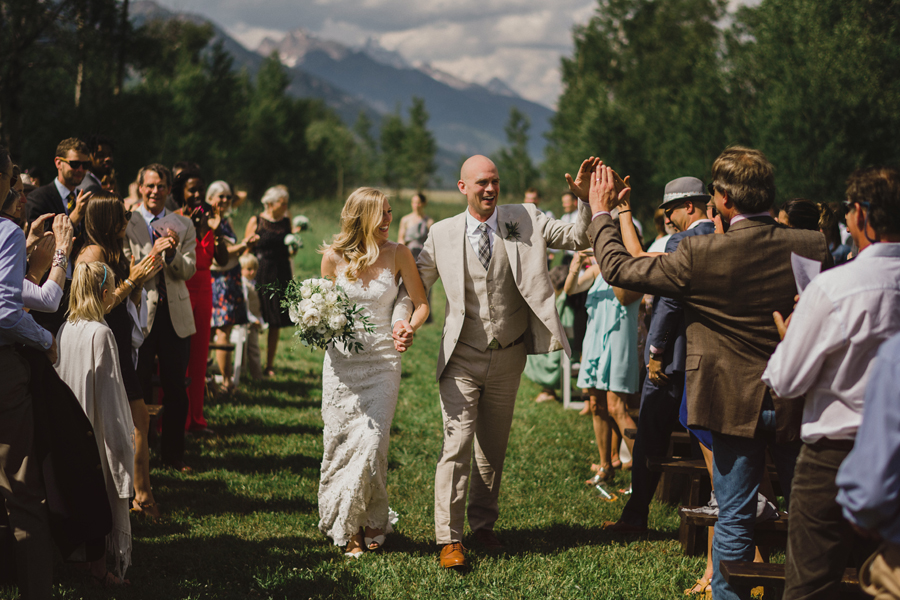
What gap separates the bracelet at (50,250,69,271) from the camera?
4215 mm

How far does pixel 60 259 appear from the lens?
14.2ft

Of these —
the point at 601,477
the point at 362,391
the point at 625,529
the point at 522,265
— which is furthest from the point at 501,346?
the point at 601,477

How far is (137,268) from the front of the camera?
5121 mm

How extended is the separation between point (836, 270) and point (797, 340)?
12.6 inches

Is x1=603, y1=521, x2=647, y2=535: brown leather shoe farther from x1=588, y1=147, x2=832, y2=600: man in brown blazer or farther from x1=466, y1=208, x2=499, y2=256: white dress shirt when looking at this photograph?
x1=466, y1=208, x2=499, y2=256: white dress shirt

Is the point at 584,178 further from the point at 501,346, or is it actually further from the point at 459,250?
the point at 501,346

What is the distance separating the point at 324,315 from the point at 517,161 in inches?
3278

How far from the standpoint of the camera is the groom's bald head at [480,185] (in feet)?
16.5

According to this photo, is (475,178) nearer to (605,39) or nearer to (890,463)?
(890,463)

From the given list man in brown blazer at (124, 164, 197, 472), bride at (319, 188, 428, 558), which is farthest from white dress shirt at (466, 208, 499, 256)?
man in brown blazer at (124, 164, 197, 472)

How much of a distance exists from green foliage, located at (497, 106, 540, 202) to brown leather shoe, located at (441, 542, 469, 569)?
256ft

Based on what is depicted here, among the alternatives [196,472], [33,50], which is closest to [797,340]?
[196,472]

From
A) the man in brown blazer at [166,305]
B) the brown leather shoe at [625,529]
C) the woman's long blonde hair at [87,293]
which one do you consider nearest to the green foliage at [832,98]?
the brown leather shoe at [625,529]

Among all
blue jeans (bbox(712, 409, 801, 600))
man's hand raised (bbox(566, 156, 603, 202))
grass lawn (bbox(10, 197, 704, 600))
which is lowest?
grass lawn (bbox(10, 197, 704, 600))
